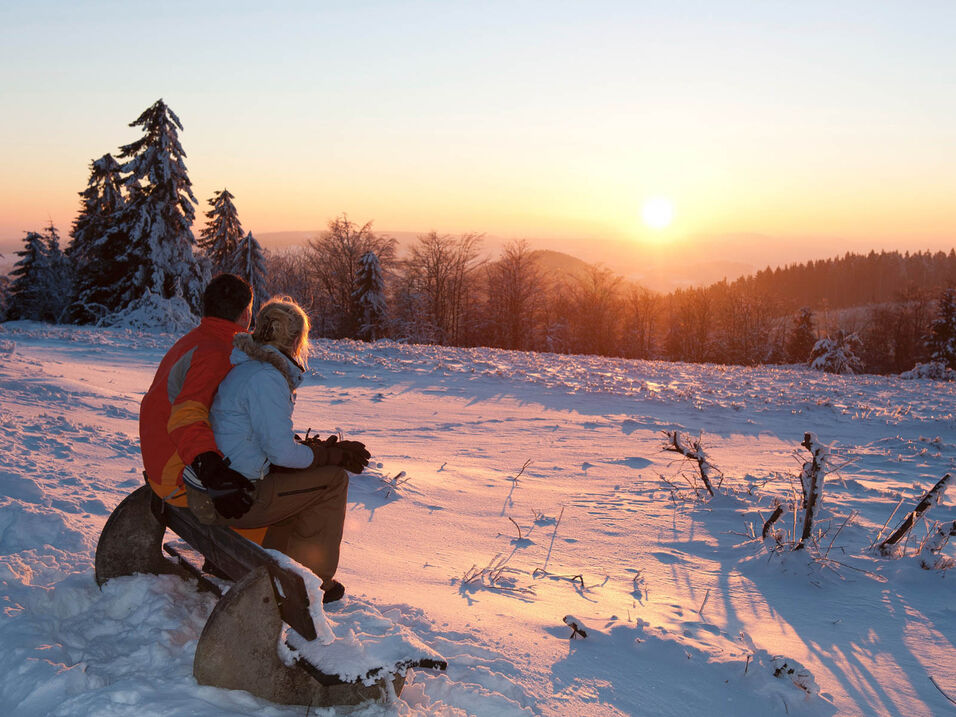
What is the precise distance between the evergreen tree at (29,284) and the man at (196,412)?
48.2 meters

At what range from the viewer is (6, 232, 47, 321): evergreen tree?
139ft

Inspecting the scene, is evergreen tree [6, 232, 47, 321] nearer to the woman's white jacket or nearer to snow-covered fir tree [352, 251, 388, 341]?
snow-covered fir tree [352, 251, 388, 341]

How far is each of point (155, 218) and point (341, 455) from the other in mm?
27760

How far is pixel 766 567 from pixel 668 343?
7111 centimetres

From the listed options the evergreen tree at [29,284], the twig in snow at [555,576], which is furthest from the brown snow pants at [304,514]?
the evergreen tree at [29,284]

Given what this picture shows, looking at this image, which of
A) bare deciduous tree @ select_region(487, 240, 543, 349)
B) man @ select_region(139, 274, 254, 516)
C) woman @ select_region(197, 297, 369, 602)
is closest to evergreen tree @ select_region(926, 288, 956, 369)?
bare deciduous tree @ select_region(487, 240, 543, 349)

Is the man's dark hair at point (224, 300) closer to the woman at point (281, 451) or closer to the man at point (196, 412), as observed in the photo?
the man at point (196, 412)

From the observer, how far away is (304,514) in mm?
3406

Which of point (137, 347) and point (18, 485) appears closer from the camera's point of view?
point (18, 485)

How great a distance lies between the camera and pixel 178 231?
89.5 feet

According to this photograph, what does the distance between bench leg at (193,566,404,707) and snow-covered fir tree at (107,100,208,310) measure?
27333mm

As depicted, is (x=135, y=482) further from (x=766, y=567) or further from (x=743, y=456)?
(x=743, y=456)

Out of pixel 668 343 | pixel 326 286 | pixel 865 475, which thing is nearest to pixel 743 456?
pixel 865 475

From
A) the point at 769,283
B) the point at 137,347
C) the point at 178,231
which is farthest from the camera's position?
the point at 769,283
